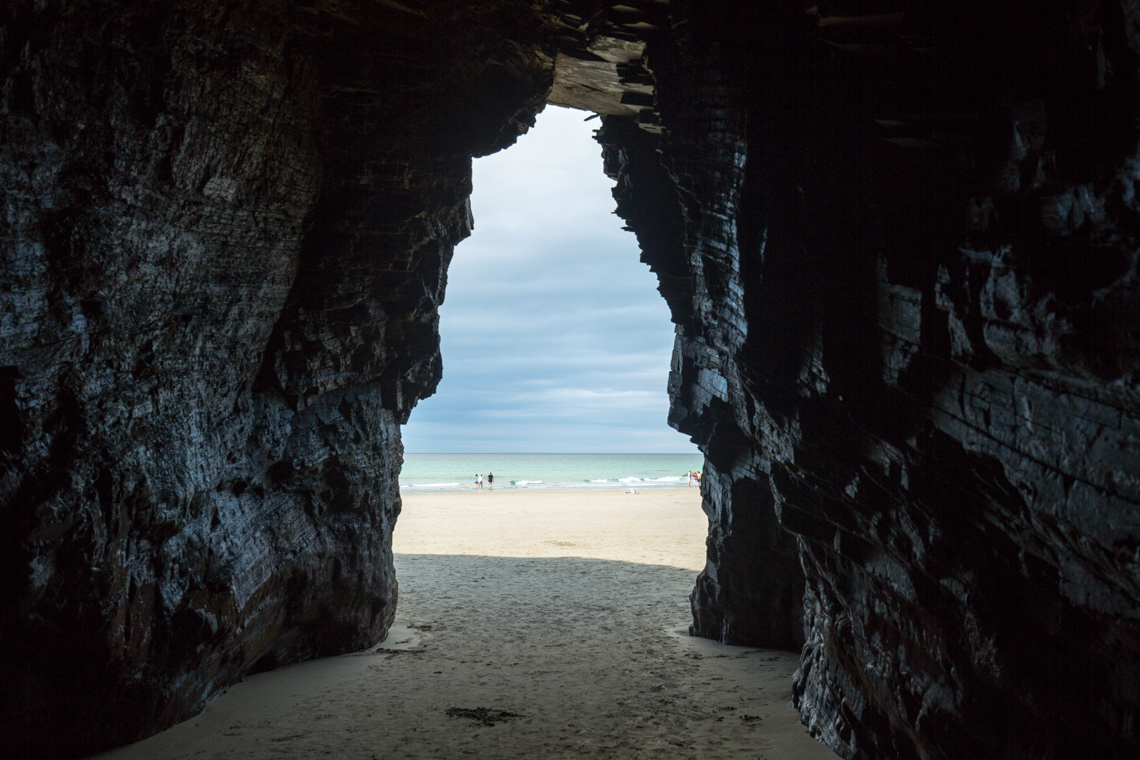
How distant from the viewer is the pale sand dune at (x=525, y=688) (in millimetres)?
7891

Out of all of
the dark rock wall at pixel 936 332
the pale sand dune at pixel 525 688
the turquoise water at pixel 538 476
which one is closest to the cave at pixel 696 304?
the dark rock wall at pixel 936 332

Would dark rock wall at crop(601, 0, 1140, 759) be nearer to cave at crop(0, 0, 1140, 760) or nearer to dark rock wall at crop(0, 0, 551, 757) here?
cave at crop(0, 0, 1140, 760)

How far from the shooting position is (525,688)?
10.2 m

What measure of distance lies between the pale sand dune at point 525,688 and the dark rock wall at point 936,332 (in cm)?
164

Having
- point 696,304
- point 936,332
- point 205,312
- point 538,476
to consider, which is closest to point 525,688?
point 696,304

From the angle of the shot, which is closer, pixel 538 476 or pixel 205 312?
pixel 205 312

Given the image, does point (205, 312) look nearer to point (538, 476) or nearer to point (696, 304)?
point (696, 304)

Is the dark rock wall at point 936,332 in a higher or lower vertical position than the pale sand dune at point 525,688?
higher

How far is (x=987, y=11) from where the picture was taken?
449 centimetres

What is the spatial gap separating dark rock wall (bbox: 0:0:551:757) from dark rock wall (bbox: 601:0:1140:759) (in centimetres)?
435

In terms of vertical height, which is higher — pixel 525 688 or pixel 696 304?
pixel 696 304

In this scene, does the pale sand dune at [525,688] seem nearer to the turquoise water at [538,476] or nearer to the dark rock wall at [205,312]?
the dark rock wall at [205,312]

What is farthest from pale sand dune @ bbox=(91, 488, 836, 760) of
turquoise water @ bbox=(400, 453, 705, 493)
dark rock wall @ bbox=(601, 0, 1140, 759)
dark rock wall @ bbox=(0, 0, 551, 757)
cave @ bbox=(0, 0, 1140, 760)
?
turquoise water @ bbox=(400, 453, 705, 493)

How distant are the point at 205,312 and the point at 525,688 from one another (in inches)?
286
